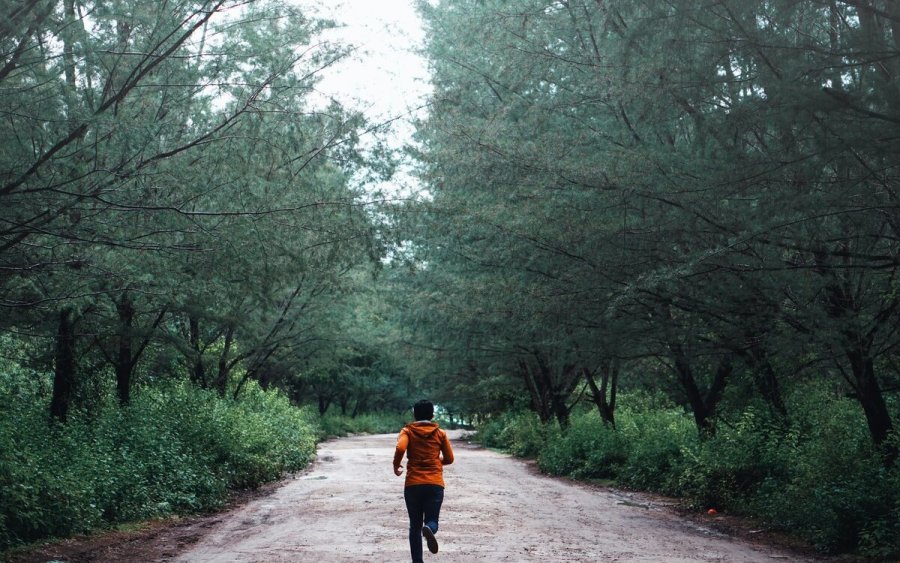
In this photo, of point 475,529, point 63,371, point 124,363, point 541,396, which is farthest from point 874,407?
point 541,396

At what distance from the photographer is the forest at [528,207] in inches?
299

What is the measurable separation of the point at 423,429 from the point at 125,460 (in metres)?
6.56

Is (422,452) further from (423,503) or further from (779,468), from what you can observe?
(779,468)

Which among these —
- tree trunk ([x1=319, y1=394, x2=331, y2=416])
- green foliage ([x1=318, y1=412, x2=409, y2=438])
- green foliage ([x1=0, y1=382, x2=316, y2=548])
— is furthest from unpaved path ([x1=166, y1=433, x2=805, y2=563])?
tree trunk ([x1=319, y1=394, x2=331, y2=416])

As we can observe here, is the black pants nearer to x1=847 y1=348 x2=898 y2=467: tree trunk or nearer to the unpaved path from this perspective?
the unpaved path

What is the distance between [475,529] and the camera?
11.4 meters

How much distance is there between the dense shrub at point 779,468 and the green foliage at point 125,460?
8.61 meters

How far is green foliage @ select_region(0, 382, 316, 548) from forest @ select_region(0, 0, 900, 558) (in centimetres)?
6

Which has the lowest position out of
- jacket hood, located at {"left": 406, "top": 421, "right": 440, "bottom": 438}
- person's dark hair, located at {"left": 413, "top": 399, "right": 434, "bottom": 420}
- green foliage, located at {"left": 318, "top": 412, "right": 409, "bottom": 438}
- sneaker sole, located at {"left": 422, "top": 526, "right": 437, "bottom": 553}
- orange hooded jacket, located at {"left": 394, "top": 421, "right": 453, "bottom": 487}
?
green foliage, located at {"left": 318, "top": 412, "right": 409, "bottom": 438}

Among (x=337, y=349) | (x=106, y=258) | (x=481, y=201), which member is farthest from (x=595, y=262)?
(x=337, y=349)

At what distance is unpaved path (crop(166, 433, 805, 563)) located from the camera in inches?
371

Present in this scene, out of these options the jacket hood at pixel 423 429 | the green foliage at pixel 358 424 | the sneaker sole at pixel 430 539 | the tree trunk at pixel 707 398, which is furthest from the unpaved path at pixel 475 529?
A: the green foliage at pixel 358 424

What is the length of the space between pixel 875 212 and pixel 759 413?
733 centimetres

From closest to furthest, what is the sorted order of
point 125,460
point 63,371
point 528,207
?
point 528,207 < point 125,460 < point 63,371
